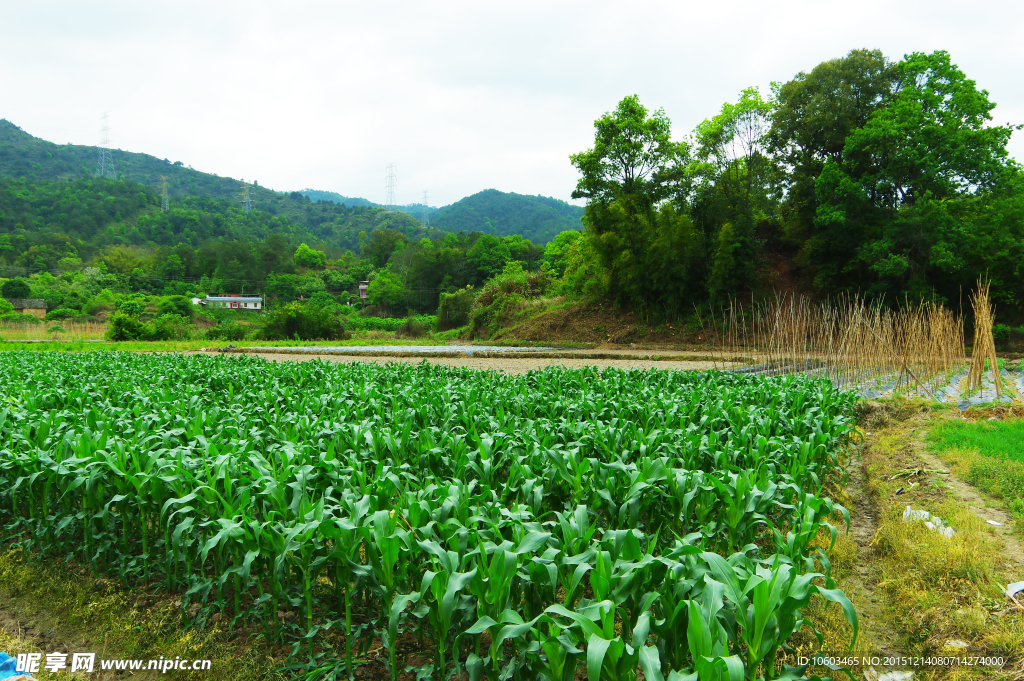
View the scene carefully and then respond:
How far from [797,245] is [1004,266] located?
25.2ft

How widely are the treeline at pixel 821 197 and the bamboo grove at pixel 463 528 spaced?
58.6ft

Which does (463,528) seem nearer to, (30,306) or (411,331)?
(411,331)

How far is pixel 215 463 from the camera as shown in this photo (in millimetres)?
3014

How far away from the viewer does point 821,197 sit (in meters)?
20.7

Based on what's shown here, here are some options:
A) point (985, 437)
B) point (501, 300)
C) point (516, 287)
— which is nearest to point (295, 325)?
point (501, 300)

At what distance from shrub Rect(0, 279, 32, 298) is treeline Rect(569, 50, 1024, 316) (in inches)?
1848

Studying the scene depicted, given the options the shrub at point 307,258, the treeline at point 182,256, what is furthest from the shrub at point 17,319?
the shrub at point 307,258

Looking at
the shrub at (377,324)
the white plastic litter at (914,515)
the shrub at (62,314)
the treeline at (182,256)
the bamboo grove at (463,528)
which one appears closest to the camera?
the bamboo grove at (463,528)

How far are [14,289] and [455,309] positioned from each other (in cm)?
3795

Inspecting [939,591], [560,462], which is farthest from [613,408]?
[939,591]

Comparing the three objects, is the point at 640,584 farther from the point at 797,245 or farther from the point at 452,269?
the point at 452,269

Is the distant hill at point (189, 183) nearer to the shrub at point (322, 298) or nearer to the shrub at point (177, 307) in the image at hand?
the shrub at point (322, 298)

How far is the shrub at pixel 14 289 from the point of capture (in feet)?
147

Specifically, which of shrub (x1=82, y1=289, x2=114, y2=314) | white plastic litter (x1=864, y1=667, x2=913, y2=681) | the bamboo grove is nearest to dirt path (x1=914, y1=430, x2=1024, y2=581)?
the bamboo grove
